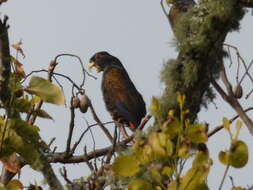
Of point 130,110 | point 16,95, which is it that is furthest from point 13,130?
point 130,110

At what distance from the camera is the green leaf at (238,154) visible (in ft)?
5.19

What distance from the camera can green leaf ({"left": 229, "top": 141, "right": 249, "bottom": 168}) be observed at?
5.19ft

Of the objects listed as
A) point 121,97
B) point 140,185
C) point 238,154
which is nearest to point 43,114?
point 140,185

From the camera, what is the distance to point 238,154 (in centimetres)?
158

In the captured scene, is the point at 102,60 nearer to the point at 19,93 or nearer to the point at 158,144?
the point at 19,93

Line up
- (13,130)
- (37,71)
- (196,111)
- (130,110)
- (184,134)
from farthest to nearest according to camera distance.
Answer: (130,110) → (37,71) → (196,111) → (13,130) → (184,134)

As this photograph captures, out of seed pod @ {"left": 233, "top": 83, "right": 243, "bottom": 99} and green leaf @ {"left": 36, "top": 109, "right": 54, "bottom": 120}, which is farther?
seed pod @ {"left": 233, "top": 83, "right": 243, "bottom": 99}

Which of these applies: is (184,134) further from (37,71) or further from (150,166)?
(37,71)

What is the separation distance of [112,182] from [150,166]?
668 mm

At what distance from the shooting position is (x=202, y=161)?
163cm

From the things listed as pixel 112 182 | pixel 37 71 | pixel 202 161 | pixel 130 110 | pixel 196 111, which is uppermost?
pixel 130 110

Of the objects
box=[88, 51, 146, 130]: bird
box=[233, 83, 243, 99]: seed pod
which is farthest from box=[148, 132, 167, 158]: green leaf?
box=[88, 51, 146, 130]: bird

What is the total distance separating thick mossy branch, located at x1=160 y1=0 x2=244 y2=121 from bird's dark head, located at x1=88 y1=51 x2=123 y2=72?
2.92 metres

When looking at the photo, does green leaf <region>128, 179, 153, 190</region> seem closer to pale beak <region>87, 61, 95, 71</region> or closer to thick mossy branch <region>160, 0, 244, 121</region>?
thick mossy branch <region>160, 0, 244, 121</region>
